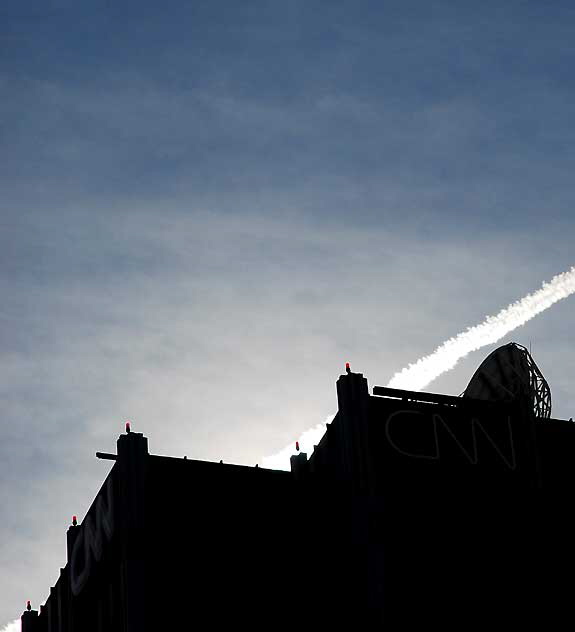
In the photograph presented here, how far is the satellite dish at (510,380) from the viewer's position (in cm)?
5969

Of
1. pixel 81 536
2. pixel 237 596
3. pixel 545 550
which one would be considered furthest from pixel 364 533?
pixel 81 536

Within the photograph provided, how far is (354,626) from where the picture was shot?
160 ft

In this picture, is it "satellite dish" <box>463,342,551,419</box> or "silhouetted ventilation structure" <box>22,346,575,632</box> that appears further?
"satellite dish" <box>463,342,551,419</box>

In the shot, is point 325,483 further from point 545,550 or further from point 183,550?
point 545,550

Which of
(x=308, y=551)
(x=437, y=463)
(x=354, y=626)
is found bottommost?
(x=354, y=626)

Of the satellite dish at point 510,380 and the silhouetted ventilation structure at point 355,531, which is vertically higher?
the satellite dish at point 510,380

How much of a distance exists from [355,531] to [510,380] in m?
14.3

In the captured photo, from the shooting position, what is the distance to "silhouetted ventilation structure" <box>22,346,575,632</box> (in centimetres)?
4841

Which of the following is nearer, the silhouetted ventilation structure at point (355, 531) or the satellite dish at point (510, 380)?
the silhouetted ventilation structure at point (355, 531)

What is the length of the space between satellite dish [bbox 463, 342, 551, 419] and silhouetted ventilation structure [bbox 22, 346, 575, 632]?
4.24m

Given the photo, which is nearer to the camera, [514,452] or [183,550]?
[183,550]

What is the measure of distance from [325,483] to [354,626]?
591 centimetres

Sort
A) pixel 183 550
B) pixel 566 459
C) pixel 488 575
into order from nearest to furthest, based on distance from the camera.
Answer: pixel 183 550 → pixel 488 575 → pixel 566 459

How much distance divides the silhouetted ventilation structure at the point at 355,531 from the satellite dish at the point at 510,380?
4.24 m
